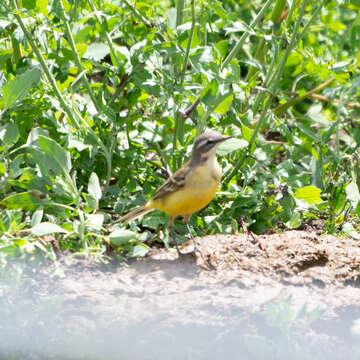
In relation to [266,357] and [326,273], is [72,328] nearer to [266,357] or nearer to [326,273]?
[266,357]

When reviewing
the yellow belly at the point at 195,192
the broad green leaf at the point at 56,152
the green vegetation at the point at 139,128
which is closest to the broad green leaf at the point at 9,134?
the green vegetation at the point at 139,128

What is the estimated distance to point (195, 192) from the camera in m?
4.23

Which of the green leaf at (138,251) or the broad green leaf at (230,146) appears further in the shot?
the broad green leaf at (230,146)

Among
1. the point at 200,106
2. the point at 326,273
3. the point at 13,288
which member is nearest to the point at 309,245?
the point at 326,273

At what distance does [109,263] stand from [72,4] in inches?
83.7

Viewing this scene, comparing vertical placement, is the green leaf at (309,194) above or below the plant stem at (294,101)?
below

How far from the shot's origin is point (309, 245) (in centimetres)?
425

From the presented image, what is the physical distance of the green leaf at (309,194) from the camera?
4.87m

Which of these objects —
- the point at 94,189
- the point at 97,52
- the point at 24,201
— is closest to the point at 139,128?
the point at 97,52

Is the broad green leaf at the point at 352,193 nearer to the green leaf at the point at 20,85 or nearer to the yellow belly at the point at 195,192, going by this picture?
the yellow belly at the point at 195,192

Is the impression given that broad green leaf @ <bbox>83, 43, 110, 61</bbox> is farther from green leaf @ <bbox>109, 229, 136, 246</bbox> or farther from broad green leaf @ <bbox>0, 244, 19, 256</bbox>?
broad green leaf @ <bbox>0, 244, 19, 256</bbox>

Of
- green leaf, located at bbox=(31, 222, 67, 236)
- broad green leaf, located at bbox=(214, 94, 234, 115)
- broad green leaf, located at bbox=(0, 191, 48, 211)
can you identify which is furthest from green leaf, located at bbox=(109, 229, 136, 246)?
broad green leaf, located at bbox=(214, 94, 234, 115)

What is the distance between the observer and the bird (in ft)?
13.9

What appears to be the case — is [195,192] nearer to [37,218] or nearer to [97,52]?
[37,218]
